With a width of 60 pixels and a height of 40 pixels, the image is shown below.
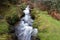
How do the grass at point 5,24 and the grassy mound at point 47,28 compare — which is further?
the grass at point 5,24

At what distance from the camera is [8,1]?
63.0 ft

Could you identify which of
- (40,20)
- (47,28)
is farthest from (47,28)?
(40,20)

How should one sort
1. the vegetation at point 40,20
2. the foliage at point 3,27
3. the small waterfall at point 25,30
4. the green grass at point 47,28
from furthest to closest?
the small waterfall at point 25,30
the foliage at point 3,27
the vegetation at point 40,20
the green grass at point 47,28

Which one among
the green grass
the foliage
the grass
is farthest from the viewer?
the foliage

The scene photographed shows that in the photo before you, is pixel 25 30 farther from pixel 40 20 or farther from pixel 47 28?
pixel 47 28

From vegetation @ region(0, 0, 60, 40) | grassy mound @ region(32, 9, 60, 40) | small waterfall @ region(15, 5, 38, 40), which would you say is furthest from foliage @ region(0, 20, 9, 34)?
grassy mound @ region(32, 9, 60, 40)

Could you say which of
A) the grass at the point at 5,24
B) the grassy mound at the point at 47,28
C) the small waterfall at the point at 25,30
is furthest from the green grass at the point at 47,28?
the grass at the point at 5,24

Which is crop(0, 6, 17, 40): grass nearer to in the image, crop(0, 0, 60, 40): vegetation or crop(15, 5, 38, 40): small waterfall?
crop(0, 0, 60, 40): vegetation

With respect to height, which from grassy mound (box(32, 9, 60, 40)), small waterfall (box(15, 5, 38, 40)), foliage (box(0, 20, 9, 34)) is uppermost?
foliage (box(0, 20, 9, 34))

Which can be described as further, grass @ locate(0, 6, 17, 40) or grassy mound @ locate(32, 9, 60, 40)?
grass @ locate(0, 6, 17, 40)

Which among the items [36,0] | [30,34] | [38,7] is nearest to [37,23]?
[30,34]

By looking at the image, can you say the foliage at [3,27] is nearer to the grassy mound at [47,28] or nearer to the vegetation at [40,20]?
the vegetation at [40,20]

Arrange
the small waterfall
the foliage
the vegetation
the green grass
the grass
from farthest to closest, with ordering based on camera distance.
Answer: the small waterfall → the foliage → the vegetation → the grass → the green grass

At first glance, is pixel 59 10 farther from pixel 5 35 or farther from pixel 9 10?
pixel 5 35
